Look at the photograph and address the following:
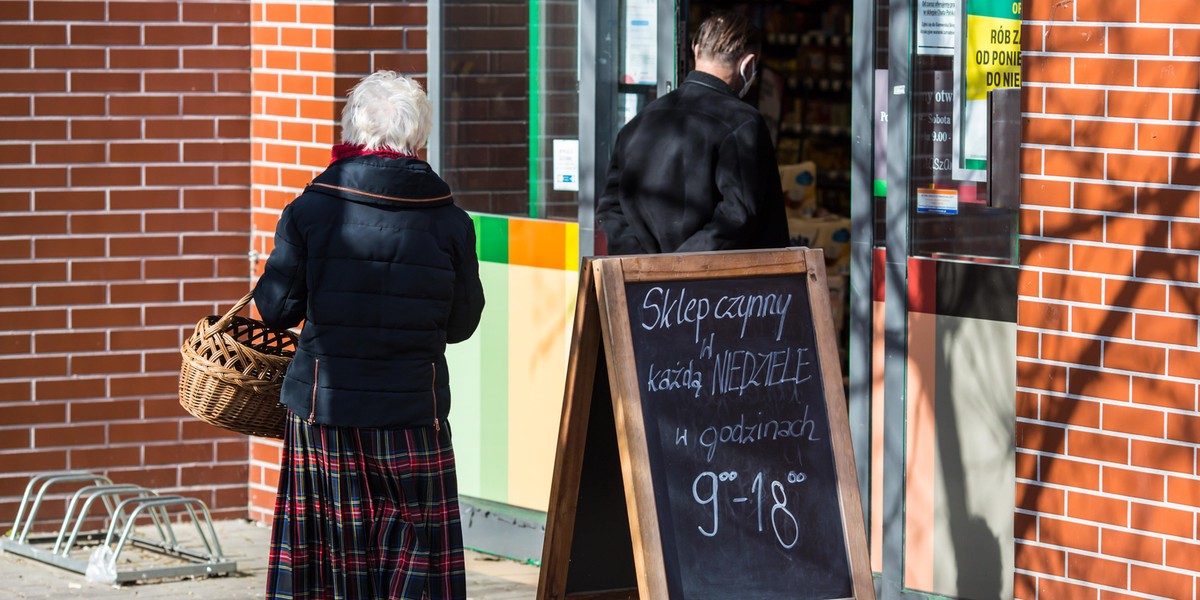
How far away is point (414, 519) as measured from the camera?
490cm

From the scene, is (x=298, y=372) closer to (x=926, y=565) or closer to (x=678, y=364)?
(x=678, y=364)

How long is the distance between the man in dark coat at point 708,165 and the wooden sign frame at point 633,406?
0.32 metres

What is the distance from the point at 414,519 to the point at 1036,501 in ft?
6.08

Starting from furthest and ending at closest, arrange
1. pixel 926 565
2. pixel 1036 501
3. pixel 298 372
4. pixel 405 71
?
pixel 405 71
pixel 926 565
pixel 1036 501
pixel 298 372

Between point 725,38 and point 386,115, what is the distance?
3.84 ft

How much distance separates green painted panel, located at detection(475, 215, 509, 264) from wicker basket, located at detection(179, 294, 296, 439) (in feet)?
5.86

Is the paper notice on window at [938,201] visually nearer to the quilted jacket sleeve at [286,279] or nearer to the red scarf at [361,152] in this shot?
the red scarf at [361,152]

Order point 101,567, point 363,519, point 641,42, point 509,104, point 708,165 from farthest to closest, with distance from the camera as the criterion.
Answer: point 509,104 → point 641,42 → point 101,567 → point 708,165 → point 363,519

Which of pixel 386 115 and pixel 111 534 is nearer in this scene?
pixel 386 115

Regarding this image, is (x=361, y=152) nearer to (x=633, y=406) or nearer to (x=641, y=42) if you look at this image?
(x=633, y=406)

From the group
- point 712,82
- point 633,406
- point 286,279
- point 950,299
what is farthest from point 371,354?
point 950,299

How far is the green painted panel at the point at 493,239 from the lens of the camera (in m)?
6.91

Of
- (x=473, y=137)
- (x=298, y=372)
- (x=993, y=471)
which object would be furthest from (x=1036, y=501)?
(x=473, y=137)

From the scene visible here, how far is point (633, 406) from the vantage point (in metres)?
4.70
